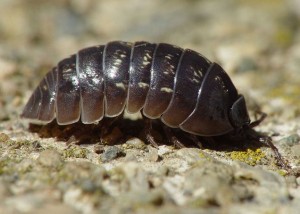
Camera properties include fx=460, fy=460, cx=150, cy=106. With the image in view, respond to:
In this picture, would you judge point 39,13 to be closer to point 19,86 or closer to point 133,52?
point 19,86

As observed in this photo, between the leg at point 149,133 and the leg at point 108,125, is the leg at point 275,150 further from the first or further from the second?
the leg at point 108,125

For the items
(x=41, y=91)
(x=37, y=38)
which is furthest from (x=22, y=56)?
(x=41, y=91)

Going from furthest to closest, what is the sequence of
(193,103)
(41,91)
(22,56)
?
(22,56) < (41,91) < (193,103)

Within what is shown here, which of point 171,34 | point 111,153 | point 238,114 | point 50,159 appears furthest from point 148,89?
point 171,34

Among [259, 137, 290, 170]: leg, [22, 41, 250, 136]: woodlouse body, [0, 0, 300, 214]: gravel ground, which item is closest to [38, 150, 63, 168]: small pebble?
[0, 0, 300, 214]: gravel ground

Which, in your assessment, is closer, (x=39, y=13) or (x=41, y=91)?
(x=41, y=91)

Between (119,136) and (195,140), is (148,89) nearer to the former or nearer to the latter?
(119,136)

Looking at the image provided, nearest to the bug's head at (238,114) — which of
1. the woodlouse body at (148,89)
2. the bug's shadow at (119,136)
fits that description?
the woodlouse body at (148,89)
